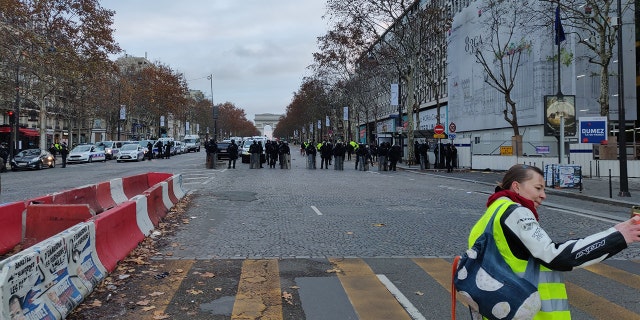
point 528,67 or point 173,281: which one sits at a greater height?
point 528,67

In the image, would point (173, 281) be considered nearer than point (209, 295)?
No

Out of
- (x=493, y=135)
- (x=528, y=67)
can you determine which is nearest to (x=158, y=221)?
(x=528, y=67)

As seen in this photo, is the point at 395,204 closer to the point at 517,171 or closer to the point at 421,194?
the point at 421,194

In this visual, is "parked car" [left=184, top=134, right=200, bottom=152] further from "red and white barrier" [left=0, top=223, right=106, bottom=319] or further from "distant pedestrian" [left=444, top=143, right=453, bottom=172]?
"red and white barrier" [left=0, top=223, right=106, bottom=319]

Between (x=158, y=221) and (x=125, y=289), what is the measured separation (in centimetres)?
454

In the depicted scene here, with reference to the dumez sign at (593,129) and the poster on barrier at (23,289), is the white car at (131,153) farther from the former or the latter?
the poster on barrier at (23,289)

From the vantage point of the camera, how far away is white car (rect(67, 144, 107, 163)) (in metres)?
41.3

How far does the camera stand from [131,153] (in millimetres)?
42531

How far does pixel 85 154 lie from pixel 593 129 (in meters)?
37.3

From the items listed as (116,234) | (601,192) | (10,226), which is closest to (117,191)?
(10,226)

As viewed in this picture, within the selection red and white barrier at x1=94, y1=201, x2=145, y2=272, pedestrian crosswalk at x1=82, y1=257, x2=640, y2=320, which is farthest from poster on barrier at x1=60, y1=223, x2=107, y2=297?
pedestrian crosswalk at x1=82, y1=257, x2=640, y2=320

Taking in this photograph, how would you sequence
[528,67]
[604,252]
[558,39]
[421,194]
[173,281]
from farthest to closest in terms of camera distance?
[528,67], [558,39], [421,194], [173,281], [604,252]

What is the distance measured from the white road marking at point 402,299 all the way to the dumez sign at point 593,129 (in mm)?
18870

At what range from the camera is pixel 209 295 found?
5512mm
